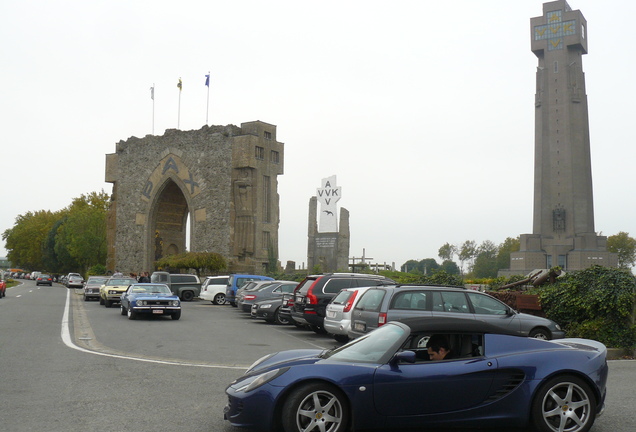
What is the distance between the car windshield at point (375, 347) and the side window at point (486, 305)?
620 cm

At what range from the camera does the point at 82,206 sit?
319ft

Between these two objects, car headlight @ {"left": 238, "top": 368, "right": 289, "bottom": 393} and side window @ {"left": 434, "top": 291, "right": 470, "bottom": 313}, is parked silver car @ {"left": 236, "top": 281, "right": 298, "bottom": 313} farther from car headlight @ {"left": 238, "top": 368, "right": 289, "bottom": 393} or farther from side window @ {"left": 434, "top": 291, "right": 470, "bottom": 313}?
car headlight @ {"left": 238, "top": 368, "right": 289, "bottom": 393}

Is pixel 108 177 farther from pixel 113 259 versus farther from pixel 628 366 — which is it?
pixel 628 366

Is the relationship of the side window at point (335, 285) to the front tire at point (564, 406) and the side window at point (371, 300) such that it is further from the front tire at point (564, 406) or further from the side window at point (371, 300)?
the front tire at point (564, 406)

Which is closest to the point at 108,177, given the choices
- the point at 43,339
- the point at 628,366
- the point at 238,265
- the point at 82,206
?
the point at 238,265

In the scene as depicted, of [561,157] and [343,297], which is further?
[561,157]

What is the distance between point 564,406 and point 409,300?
6252 mm

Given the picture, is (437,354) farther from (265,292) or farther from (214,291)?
(214,291)

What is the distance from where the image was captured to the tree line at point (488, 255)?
9288 cm

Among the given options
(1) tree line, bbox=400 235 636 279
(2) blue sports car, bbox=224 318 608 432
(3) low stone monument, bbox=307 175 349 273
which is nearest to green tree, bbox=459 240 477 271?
(1) tree line, bbox=400 235 636 279

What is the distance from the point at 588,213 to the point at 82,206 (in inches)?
2749

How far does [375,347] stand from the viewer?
6.61 metres

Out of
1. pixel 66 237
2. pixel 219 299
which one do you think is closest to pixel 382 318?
pixel 219 299

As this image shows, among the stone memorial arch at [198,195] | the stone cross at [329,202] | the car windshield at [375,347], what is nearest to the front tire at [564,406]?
the car windshield at [375,347]
